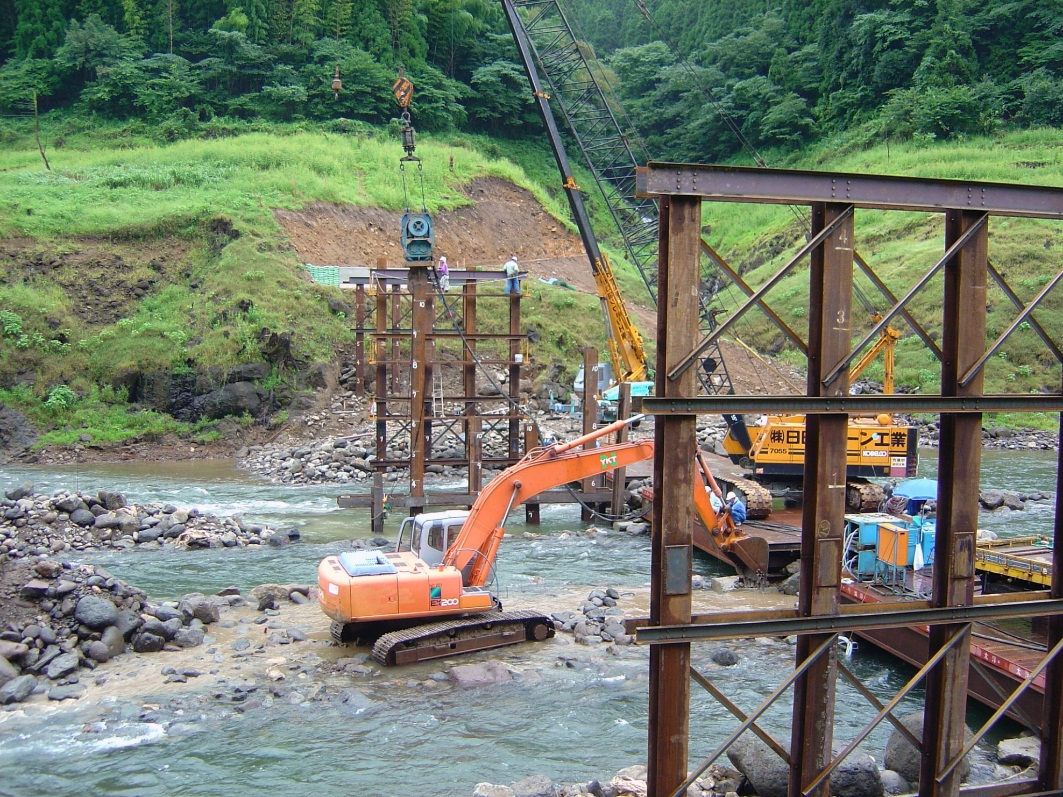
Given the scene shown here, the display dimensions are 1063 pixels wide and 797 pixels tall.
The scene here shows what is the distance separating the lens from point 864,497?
76.8 ft

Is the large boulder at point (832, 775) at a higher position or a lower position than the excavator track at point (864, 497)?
lower

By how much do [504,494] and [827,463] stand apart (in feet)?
25.1

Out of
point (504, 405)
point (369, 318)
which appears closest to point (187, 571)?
point (504, 405)

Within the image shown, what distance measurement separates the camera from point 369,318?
1726 inches

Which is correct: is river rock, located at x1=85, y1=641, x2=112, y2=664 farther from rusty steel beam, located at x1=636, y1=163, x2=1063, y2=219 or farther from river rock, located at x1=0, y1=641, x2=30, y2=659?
rusty steel beam, located at x1=636, y1=163, x2=1063, y2=219

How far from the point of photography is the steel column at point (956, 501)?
28.5 feet

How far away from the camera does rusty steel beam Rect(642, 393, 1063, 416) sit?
311 inches

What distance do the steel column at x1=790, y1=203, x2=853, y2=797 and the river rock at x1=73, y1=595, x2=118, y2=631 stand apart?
36.0ft

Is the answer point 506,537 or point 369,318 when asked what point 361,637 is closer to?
point 506,537

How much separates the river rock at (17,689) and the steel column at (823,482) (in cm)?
1027

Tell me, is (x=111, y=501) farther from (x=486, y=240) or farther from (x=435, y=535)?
(x=486, y=240)

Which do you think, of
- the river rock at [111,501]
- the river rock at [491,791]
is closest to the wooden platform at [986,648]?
the river rock at [491,791]

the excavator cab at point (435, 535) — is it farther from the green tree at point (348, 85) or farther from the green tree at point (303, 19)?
the green tree at point (303, 19)

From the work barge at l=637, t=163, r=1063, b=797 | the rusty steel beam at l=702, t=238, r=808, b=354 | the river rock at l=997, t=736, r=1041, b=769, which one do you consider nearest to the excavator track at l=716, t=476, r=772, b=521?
the river rock at l=997, t=736, r=1041, b=769
